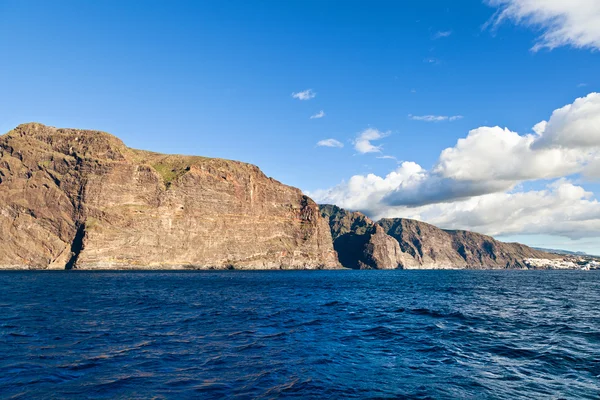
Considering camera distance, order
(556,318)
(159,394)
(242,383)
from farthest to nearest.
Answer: (556,318), (242,383), (159,394)

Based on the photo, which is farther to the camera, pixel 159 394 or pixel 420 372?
pixel 420 372

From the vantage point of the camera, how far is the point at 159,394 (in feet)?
48.6

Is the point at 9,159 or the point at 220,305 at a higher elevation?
the point at 9,159

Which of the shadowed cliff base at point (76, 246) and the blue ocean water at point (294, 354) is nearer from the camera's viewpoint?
the blue ocean water at point (294, 354)

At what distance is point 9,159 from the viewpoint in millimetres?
194625

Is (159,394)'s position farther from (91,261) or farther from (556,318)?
(91,261)

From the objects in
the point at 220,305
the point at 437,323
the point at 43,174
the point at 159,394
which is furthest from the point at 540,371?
the point at 43,174

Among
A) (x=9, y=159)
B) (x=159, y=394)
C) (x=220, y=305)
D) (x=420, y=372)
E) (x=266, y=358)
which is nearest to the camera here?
(x=159, y=394)

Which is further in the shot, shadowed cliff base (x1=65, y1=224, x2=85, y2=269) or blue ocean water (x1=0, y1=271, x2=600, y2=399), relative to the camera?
shadowed cliff base (x1=65, y1=224, x2=85, y2=269)

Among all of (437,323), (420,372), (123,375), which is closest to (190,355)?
(123,375)

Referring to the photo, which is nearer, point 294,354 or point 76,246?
point 294,354

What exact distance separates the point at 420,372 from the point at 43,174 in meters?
232

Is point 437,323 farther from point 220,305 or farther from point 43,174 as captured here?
point 43,174

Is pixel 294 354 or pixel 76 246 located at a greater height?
pixel 76 246
